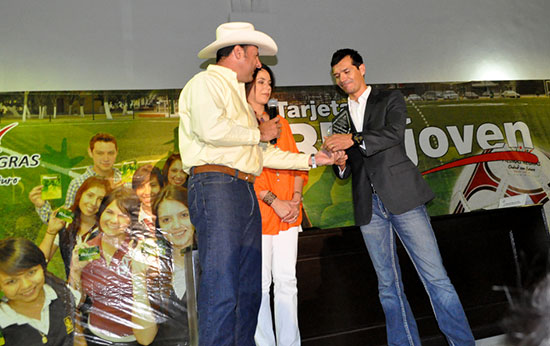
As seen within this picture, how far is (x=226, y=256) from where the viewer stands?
1.49 metres

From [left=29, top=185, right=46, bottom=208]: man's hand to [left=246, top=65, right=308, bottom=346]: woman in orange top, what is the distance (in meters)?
1.56

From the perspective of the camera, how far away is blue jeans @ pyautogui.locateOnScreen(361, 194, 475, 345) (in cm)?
195

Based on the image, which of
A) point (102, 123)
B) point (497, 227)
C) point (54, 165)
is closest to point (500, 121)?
point (497, 227)

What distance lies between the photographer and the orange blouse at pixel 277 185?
7.03 ft

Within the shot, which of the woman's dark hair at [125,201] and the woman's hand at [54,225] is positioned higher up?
the woman's dark hair at [125,201]

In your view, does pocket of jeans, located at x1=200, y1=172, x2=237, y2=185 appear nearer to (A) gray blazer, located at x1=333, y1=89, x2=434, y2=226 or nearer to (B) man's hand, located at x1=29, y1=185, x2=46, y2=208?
(A) gray blazer, located at x1=333, y1=89, x2=434, y2=226

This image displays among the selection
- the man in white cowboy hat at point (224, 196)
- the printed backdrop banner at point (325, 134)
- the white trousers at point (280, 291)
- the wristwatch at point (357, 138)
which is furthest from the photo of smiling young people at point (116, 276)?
the wristwatch at point (357, 138)

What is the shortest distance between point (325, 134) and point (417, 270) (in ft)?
5.35

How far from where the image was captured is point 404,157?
2.20m

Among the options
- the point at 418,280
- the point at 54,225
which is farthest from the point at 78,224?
the point at 418,280

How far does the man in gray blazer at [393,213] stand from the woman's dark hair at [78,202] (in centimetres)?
165

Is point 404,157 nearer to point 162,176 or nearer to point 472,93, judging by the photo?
point 162,176

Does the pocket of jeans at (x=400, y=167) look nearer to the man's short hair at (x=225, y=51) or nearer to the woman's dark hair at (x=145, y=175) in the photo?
the man's short hair at (x=225, y=51)

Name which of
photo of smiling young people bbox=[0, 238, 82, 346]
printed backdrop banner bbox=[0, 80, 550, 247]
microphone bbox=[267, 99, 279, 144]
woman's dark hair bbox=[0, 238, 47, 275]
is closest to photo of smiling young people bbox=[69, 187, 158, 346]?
photo of smiling young people bbox=[0, 238, 82, 346]
